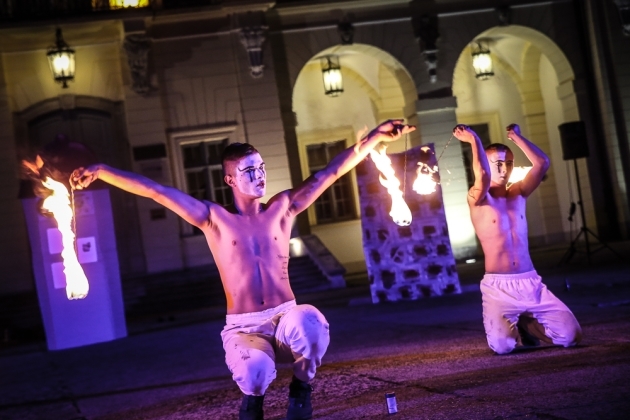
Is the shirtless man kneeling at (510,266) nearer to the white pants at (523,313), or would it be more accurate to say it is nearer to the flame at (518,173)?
the white pants at (523,313)

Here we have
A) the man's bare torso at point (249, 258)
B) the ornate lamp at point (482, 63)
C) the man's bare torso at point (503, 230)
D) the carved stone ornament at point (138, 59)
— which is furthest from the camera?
the ornate lamp at point (482, 63)

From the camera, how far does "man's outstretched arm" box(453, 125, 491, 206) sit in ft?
22.5

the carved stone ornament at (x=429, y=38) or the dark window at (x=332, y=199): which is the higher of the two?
the carved stone ornament at (x=429, y=38)

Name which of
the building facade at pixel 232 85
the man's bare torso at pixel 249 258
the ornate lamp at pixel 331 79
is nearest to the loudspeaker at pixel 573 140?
the building facade at pixel 232 85

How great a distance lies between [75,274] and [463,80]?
2159cm

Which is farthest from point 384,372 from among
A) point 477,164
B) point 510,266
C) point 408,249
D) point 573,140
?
point 573,140

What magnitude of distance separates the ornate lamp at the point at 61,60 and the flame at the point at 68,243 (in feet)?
48.7

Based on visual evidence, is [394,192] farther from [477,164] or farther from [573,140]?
[573,140]

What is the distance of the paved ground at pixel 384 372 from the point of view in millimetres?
5211

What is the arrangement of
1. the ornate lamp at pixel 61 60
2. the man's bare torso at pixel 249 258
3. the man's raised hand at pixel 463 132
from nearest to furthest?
the man's bare torso at pixel 249 258 < the man's raised hand at pixel 463 132 < the ornate lamp at pixel 61 60

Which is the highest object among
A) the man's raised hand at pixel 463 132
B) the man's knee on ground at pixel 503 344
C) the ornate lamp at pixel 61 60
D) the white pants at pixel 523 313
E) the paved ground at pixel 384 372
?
the ornate lamp at pixel 61 60

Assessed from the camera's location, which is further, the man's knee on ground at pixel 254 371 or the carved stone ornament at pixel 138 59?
the carved stone ornament at pixel 138 59

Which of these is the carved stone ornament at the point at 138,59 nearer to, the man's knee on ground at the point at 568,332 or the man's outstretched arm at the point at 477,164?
the man's outstretched arm at the point at 477,164

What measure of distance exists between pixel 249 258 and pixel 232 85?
15969 millimetres
